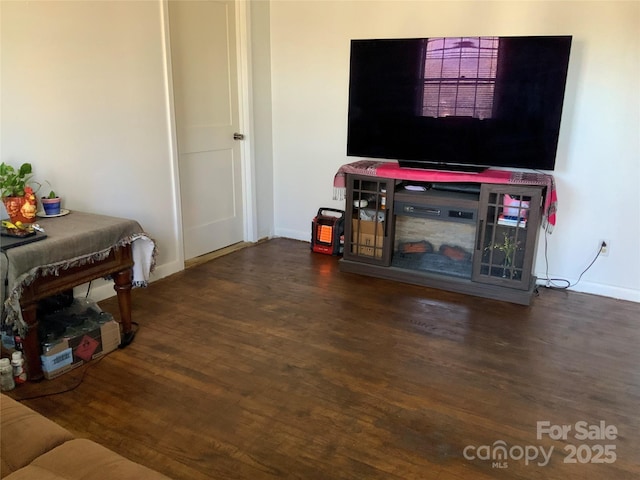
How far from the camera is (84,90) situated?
3.02 m

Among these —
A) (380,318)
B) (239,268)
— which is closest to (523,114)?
(380,318)

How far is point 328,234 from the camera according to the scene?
434 cm

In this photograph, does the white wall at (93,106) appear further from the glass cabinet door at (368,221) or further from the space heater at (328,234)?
the glass cabinet door at (368,221)

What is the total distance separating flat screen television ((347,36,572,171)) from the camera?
327cm

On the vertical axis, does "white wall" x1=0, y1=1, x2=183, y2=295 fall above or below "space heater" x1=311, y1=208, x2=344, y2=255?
above

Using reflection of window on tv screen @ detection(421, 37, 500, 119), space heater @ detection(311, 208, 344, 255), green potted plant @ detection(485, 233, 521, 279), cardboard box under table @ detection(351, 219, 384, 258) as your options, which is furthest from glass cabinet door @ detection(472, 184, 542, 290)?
space heater @ detection(311, 208, 344, 255)

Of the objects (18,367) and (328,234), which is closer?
(18,367)

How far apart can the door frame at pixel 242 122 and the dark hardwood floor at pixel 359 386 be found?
→ 0.74 metres

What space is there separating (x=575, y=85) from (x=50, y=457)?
11.5 ft

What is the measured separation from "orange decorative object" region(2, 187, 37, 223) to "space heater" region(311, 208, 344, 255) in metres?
2.31

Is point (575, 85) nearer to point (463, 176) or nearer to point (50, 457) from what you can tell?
point (463, 176)

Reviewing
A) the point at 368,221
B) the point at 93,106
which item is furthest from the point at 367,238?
the point at 93,106

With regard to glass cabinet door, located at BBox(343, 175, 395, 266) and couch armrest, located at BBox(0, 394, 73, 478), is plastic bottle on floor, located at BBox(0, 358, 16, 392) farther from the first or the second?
glass cabinet door, located at BBox(343, 175, 395, 266)

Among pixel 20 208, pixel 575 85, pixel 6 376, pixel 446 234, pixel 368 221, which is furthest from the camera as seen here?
pixel 446 234
